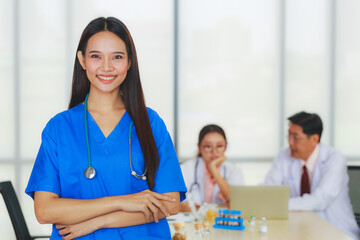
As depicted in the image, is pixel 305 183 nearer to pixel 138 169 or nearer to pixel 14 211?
pixel 14 211

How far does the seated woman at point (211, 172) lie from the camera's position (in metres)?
3.66

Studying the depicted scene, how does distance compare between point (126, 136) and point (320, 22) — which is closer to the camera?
point (126, 136)

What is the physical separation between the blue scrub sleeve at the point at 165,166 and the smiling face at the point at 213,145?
2.03 m

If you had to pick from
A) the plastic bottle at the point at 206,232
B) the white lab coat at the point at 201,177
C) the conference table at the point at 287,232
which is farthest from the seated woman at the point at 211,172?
the plastic bottle at the point at 206,232

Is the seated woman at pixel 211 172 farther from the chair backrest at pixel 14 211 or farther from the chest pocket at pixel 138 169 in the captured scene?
the chest pocket at pixel 138 169

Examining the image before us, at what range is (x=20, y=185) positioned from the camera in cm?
504

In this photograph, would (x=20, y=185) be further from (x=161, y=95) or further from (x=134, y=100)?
(x=134, y=100)

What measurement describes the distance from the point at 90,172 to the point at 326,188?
7.53 ft

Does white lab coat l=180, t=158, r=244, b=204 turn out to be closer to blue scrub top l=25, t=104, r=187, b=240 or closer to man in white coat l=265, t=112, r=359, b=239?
man in white coat l=265, t=112, r=359, b=239

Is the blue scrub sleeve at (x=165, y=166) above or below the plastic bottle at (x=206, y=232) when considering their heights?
above

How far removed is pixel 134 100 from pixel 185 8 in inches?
141

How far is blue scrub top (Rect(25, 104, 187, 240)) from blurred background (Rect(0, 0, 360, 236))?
11.4 feet

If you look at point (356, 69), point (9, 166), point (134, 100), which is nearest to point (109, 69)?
point (134, 100)

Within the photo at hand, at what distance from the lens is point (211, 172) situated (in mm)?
3660
